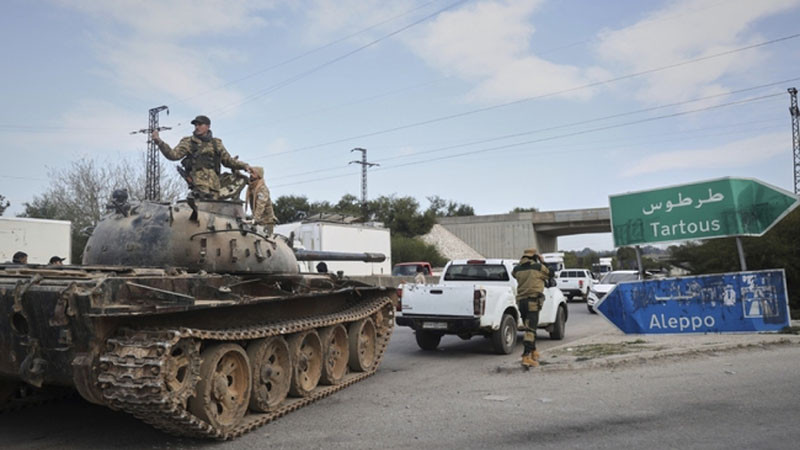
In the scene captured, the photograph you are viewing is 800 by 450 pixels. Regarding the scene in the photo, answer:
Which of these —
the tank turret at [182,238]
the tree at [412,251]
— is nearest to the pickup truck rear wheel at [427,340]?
the tank turret at [182,238]

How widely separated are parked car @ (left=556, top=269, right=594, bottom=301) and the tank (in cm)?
2155

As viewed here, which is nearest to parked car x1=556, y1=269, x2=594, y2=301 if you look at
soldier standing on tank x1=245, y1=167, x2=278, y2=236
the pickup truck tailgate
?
the pickup truck tailgate

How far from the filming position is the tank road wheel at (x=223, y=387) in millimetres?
5672

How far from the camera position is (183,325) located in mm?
5723

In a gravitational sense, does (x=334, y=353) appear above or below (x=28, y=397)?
above

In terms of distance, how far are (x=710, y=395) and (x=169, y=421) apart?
5.62m

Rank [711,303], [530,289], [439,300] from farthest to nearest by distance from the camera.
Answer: [439,300], [711,303], [530,289]

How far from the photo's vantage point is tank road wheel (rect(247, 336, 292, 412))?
6.65m

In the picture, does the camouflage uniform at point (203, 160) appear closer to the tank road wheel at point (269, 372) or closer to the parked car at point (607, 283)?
the tank road wheel at point (269, 372)

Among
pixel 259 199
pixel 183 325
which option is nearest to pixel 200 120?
pixel 259 199

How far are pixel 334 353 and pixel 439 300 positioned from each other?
263cm

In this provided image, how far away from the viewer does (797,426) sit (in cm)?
563

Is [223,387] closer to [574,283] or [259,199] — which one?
[259,199]

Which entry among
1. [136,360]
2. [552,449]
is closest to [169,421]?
[136,360]
